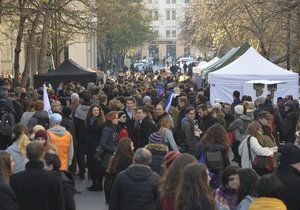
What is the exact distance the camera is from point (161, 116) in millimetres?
13672

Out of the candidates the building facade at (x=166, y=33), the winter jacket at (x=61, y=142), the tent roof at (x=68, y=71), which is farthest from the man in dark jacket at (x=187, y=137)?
the building facade at (x=166, y=33)

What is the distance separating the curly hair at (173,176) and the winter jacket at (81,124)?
23.4 ft

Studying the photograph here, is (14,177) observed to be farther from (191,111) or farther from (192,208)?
(191,111)

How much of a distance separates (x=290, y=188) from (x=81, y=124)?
7.96 m

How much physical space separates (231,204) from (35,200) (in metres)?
2.01

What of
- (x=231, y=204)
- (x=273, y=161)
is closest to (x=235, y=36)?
(x=273, y=161)

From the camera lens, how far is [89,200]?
12750mm

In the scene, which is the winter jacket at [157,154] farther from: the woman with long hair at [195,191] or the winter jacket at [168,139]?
the woman with long hair at [195,191]

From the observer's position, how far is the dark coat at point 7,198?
703 cm

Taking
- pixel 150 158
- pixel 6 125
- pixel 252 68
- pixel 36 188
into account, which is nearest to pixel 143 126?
pixel 6 125

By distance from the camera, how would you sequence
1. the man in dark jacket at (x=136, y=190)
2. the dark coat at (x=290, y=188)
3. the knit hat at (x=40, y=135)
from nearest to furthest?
the dark coat at (x=290, y=188), the man in dark jacket at (x=136, y=190), the knit hat at (x=40, y=135)

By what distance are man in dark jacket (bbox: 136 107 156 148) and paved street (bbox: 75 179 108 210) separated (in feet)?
3.98

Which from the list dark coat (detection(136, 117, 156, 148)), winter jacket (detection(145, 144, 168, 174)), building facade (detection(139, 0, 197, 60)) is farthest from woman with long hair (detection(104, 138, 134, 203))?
building facade (detection(139, 0, 197, 60))

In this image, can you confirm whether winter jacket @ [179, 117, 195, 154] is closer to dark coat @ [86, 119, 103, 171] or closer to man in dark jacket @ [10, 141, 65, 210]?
dark coat @ [86, 119, 103, 171]
